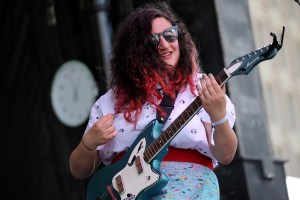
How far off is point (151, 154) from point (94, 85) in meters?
3.83

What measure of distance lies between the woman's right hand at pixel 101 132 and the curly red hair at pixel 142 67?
7 cm

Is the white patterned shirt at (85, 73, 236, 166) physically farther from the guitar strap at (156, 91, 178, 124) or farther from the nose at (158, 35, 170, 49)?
the nose at (158, 35, 170, 49)

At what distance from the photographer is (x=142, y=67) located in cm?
295

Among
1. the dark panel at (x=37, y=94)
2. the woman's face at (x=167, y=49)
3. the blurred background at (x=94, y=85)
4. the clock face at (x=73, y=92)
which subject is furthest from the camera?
the dark panel at (x=37, y=94)

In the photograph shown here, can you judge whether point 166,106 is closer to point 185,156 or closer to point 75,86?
point 185,156

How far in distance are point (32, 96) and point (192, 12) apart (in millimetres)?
2438

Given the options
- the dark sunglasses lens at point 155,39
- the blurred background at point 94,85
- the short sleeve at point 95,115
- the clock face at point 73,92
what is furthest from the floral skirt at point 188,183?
the clock face at point 73,92

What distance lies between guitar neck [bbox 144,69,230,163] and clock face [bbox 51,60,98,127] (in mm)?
3794

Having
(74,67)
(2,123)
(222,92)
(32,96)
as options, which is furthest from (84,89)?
(222,92)

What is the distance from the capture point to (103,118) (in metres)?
2.88

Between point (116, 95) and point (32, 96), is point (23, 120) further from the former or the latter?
point (116, 95)

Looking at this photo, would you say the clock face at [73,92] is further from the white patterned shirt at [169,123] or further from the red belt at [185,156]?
the red belt at [185,156]

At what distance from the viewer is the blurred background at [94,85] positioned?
5.17 meters

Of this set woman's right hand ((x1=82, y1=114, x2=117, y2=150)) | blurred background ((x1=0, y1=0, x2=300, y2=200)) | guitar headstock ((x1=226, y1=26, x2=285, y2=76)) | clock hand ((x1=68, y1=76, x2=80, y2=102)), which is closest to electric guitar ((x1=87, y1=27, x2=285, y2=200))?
guitar headstock ((x1=226, y1=26, x2=285, y2=76))
